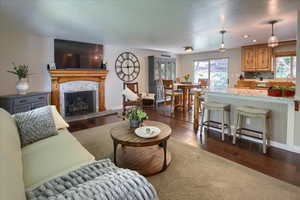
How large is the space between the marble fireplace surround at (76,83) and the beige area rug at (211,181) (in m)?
2.87

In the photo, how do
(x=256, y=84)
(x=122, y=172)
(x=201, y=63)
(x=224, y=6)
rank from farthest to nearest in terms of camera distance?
(x=201, y=63)
(x=256, y=84)
(x=224, y=6)
(x=122, y=172)

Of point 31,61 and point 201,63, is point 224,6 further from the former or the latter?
point 201,63

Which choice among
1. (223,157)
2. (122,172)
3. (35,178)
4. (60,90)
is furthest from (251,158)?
(60,90)

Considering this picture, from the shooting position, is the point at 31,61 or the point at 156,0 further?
the point at 31,61

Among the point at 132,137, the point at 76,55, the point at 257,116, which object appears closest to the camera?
the point at 132,137

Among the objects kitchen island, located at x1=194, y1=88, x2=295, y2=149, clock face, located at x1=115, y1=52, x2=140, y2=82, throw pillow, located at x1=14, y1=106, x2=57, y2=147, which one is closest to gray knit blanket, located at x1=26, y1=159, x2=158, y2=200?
throw pillow, located at x1=14, y1=106, x2=57, y2=147

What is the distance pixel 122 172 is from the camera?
113 cm

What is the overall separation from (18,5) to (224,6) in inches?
122

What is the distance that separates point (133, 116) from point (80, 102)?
11.5ft

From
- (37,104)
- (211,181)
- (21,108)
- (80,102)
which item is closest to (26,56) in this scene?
(37,104)

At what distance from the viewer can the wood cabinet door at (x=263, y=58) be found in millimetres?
5859

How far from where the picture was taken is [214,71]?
771cm

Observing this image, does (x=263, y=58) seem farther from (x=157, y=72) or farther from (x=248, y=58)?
(x=157, y=72)

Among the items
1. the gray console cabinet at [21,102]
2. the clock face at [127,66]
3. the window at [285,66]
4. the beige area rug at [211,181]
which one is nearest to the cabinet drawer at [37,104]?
the gray console cabinet at [21,102]
